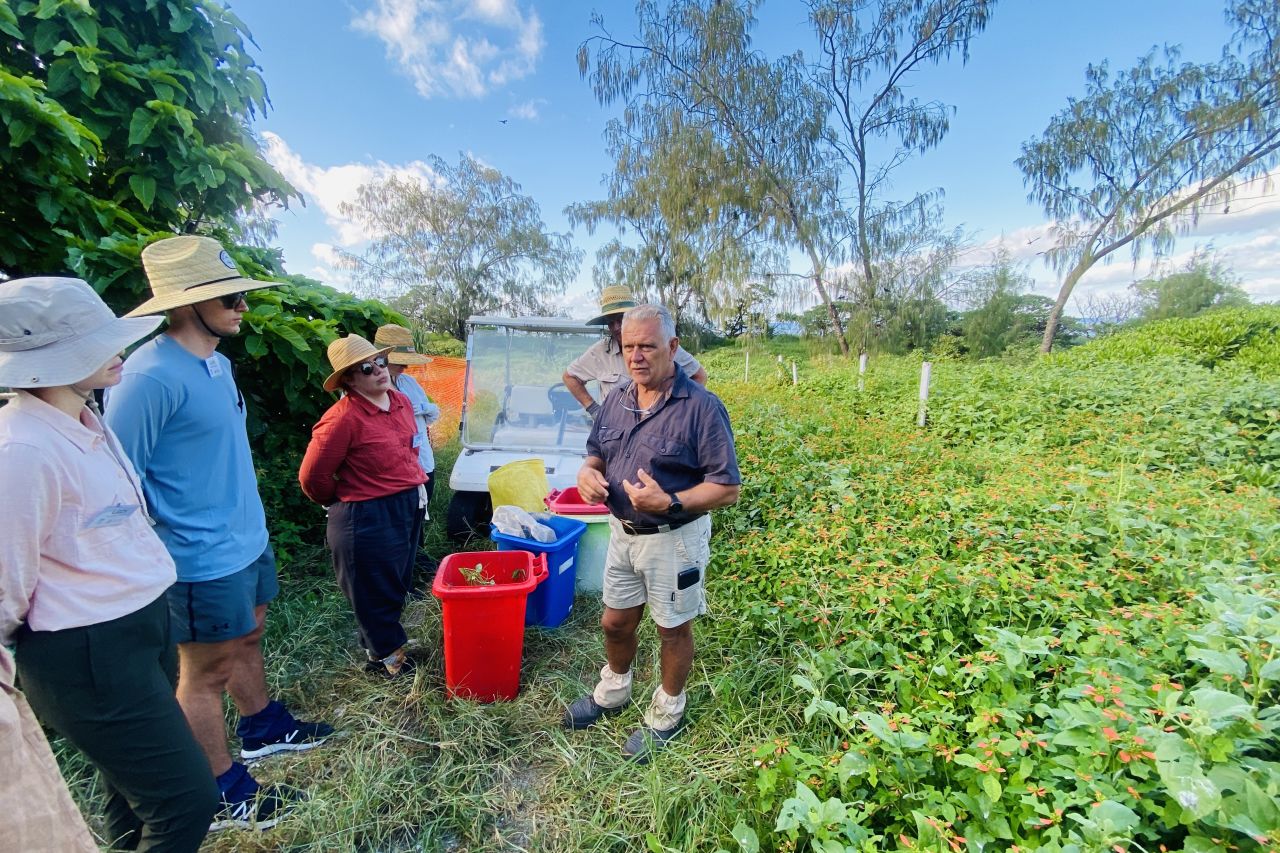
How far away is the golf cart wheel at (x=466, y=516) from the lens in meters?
4.16

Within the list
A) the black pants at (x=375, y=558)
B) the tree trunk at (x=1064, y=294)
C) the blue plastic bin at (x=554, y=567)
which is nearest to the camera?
the black pants at (x=375, y=558)

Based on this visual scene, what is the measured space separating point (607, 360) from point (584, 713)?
2171mm

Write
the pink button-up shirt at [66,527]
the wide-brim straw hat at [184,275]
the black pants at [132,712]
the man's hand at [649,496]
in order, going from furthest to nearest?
the man's hand at [649,496], the wide-brim straw hat at [184,275], the black pants at [132,712], the pink button-up shirt at [66,527]

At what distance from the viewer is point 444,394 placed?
7.86m

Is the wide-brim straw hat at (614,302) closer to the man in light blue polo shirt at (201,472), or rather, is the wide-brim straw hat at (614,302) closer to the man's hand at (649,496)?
the man's hand at (649,496)

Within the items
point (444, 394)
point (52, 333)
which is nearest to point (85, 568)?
point (52, 333)

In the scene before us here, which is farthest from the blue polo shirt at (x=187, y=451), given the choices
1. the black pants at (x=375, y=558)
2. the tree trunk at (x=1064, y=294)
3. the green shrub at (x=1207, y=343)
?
the tree trunk at (x=1064, y=294)

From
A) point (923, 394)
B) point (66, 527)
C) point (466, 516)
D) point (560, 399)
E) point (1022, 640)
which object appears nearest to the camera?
point (66, 527)

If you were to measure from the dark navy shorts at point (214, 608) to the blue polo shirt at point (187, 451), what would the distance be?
4 cm

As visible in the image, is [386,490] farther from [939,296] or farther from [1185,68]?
[1185,68]

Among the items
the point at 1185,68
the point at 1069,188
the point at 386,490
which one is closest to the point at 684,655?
the point at 386,490

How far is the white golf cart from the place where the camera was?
4539mm

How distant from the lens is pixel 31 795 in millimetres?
1015

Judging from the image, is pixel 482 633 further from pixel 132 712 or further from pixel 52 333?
pixel 52 333
